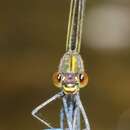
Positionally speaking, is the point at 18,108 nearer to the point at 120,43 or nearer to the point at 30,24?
the point at 30,24

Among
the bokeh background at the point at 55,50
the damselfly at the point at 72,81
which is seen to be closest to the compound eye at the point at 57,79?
the damselfly at the point at 72,81

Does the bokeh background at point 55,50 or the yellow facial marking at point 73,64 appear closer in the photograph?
the yellow facial marking at point 73,64

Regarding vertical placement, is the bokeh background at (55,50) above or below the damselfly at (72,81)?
above

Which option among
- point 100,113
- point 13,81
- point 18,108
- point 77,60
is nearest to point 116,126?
point 100,113

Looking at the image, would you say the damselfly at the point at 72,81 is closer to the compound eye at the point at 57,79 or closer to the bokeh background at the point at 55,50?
the compound eye at the point at 57,79

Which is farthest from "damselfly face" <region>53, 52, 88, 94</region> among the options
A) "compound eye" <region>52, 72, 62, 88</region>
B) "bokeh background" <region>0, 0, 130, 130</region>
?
"bokeh background" <region>0, 0, 130, 130</region>

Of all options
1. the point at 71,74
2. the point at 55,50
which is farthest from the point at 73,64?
the point at 55,50
